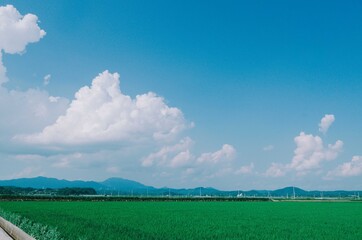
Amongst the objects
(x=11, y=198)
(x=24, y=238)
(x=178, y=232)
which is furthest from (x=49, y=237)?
(x=11, y=198)

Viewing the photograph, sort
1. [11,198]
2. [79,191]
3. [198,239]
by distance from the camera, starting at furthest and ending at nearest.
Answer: [79,191] < [11,198] < [198,239]

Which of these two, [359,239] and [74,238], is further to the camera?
[359,239]

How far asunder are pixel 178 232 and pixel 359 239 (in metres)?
9.37

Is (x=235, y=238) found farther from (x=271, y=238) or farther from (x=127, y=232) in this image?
(x=127, y=232)

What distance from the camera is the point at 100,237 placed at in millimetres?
16922

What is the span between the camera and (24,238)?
31.2ft

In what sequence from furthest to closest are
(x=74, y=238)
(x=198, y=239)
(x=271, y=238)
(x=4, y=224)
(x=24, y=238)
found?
(x=271, y=238) → (x=198, y=239) → (x=74, y=238) → (x=4, y=224) → (x=24, y=238)

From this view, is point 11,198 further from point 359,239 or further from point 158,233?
point 359,239

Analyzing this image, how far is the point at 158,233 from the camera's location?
63.2ft

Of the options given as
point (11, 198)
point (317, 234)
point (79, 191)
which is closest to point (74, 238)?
point (317, 234)

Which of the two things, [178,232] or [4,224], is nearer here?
[4,224]

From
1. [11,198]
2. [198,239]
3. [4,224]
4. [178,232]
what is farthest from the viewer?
[11,198]

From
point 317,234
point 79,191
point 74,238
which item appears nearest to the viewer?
point 74,238

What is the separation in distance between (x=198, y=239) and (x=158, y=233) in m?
2.60
